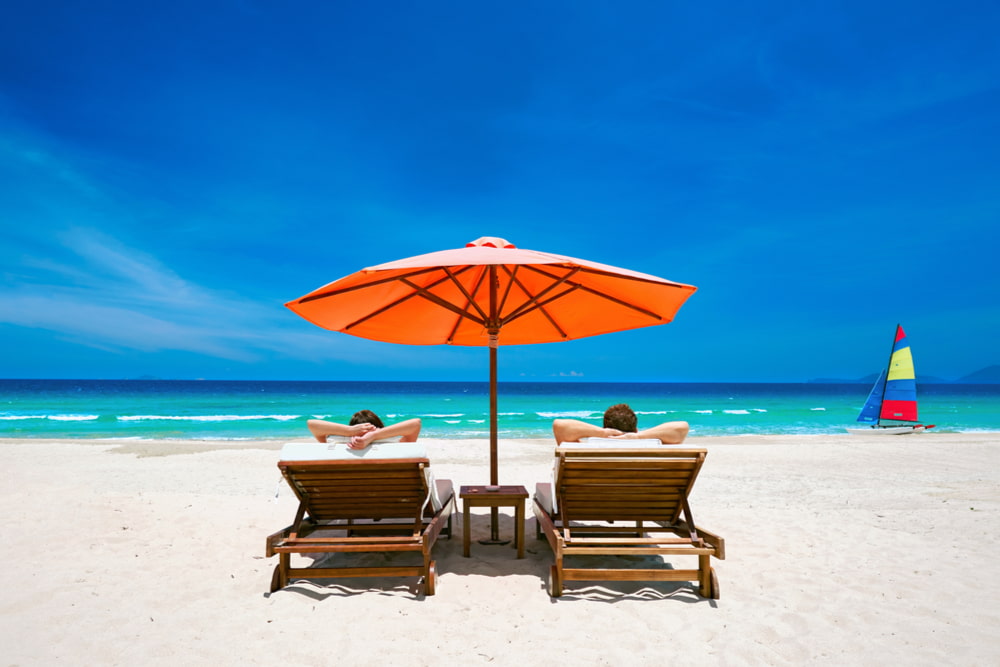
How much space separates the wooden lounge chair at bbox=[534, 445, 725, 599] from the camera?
142 inches

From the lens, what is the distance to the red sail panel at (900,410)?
20.1m

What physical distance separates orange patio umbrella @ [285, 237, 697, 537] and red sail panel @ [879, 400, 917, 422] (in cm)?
1971

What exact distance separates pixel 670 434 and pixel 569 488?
2.57ft

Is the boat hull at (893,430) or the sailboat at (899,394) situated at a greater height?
the sailboat at (899,394)

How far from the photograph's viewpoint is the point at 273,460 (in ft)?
38.3

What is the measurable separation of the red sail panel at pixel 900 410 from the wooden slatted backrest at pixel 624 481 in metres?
20.9

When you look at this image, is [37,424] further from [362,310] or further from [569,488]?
[569,488]

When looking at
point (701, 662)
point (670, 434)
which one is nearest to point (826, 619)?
point (701, 662)

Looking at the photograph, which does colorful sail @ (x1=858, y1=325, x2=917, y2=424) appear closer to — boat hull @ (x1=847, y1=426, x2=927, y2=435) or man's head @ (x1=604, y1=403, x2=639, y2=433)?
boat hull @ (x1=847, y1=426, x2=927, y2=435)

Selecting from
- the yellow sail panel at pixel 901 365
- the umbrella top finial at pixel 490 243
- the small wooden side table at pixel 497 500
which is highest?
the umbrella top finial at pixel 490 243

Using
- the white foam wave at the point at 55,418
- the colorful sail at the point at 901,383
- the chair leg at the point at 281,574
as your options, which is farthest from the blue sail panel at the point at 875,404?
the white foam wave at the point at 55,418

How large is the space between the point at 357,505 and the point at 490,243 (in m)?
2.14

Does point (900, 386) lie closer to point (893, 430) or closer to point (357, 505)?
point (893, 430)

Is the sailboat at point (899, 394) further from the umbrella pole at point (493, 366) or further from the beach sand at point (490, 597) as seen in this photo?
the umbrella pole at point (493, 366)
